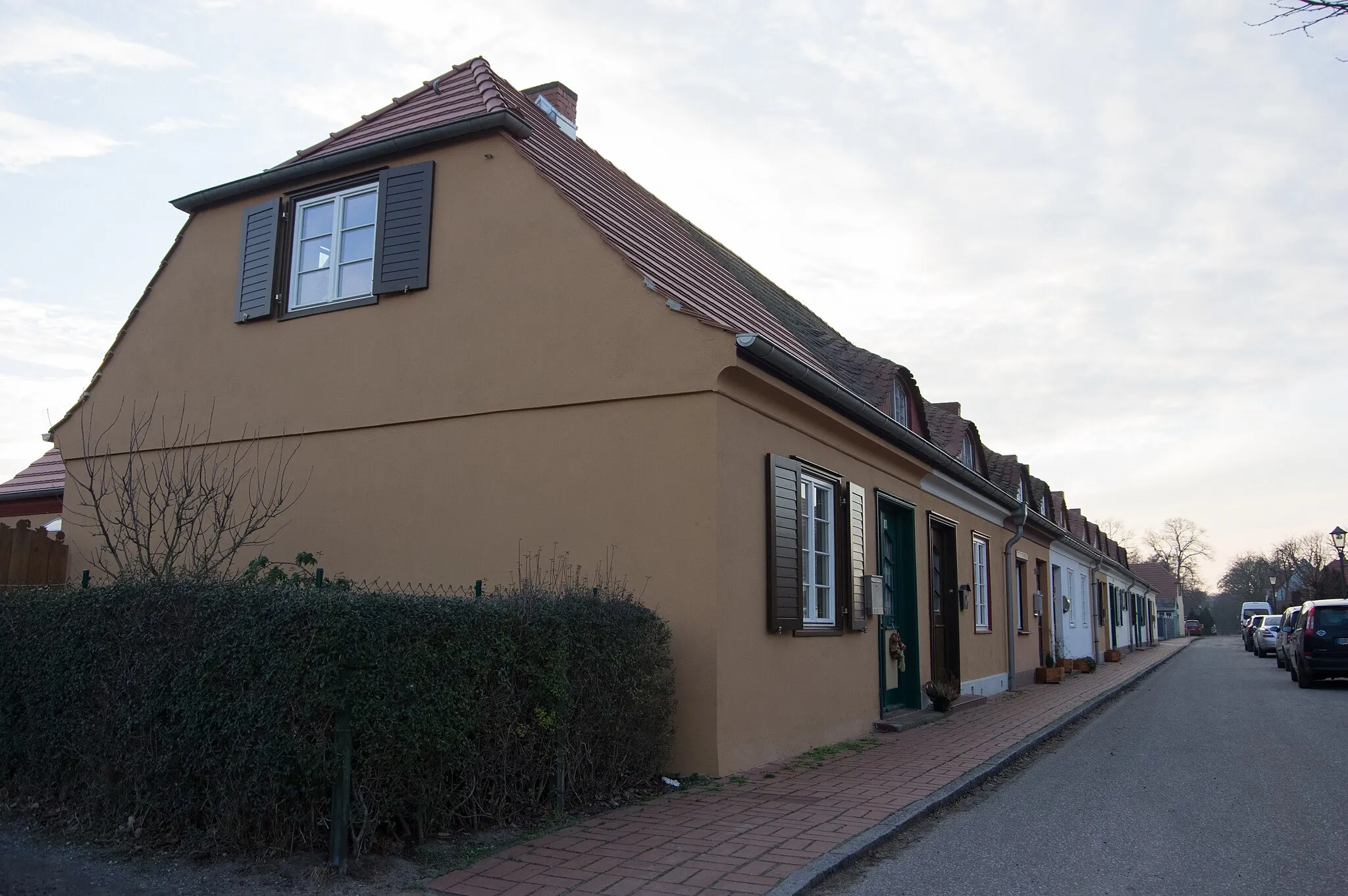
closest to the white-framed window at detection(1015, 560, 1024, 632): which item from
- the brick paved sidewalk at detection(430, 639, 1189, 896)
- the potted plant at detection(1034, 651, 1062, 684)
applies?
the potted plant at detection(1034, 651, 1062, 684)

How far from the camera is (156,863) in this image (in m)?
5.16

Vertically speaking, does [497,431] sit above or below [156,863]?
above

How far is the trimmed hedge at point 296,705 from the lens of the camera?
494 cm

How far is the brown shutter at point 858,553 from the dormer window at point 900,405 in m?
2.84

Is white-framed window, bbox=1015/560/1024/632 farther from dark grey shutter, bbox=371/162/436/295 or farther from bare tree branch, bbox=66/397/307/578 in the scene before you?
bare tree branch, bbox=66/397/307/578

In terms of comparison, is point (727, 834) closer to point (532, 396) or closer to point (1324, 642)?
point (532, 396)

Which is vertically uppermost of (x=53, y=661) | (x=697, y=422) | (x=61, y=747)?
(x=697, y=422)

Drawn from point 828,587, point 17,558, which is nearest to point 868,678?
point 828,587

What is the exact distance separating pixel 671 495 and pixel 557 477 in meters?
1.12

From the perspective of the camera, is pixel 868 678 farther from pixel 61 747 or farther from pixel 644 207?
pixel 61 747

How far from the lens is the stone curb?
5.00 meters

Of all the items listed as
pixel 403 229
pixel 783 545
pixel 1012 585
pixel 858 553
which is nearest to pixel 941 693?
pixel 858 553

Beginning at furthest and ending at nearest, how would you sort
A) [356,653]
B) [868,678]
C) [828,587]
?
1. [868,678]
2. [828,587]
3. [356,653]

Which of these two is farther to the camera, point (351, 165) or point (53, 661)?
point (351, 165)
